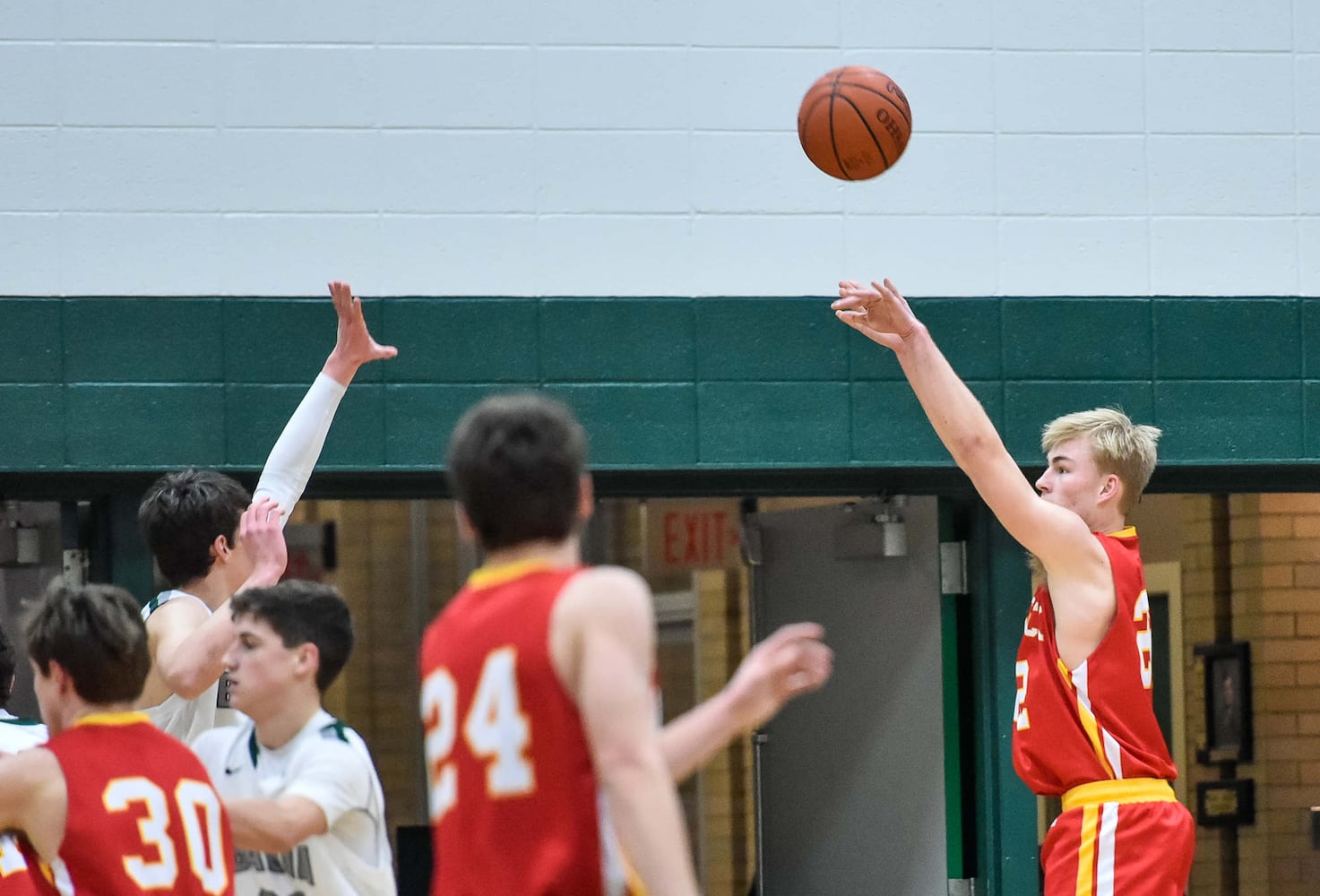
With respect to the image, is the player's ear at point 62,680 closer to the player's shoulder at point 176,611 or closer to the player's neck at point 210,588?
the player's shoulder at point 176,611

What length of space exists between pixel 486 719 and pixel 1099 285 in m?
4.44

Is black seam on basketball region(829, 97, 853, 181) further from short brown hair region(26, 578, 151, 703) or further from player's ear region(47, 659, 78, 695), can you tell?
player's ear region(47, 659, 78, 695)

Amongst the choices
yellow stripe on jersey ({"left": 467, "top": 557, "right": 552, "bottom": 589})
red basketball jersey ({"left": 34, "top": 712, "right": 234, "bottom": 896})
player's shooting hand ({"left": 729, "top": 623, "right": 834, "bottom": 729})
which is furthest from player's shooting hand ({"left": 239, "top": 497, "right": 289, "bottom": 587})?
player's shooting hand ({"left": 729, "top": 623, "right": 834, "bottom": 729})

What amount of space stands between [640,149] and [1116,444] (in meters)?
2.37

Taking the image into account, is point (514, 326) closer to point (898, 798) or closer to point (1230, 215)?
point (898, 798)

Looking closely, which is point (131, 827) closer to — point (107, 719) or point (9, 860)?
point (107, 719)

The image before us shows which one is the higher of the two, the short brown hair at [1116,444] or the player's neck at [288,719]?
the short brown hair at [1116,444]

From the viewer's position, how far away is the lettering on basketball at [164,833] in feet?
10.00

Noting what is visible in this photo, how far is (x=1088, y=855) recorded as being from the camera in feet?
14.1

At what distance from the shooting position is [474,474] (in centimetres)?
252

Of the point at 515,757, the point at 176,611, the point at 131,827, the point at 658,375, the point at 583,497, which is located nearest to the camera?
the point at 515,757

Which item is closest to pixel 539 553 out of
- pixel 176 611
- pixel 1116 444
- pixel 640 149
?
pixel 176 611

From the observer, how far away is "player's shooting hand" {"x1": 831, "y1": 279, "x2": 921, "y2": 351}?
430cm

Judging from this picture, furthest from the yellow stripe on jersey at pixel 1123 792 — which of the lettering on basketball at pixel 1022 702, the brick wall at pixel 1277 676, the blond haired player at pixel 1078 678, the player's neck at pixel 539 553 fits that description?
the brick wall at pixel 1277 676
